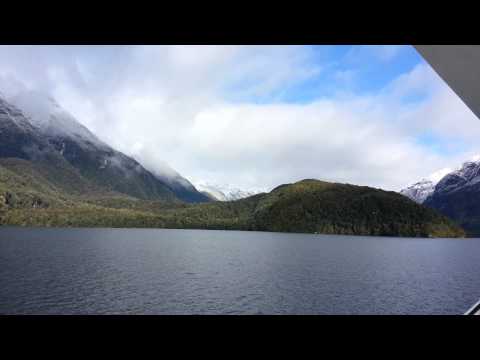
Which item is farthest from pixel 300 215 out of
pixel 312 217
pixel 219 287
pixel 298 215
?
pixel 219 287

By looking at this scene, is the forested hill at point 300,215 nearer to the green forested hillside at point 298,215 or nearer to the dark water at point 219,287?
the green forested hillside at point 298,215

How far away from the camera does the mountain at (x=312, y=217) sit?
156 metres

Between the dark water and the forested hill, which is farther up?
the forested hill

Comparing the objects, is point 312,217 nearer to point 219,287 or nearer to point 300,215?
point 300,215

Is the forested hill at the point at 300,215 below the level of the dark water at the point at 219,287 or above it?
above

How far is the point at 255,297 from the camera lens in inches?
1153

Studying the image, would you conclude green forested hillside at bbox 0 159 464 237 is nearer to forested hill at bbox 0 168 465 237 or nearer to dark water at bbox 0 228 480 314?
forested hill at bbox 0 168 465 237

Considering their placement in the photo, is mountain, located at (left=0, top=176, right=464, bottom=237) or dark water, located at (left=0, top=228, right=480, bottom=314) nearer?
dark water, located at (left=0, top=228, right=480, bottom=314)

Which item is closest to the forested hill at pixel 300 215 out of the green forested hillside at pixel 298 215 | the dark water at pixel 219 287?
the green forested hillside at pixel 298 215

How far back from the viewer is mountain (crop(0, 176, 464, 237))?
15638cm

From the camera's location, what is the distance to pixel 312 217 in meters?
170

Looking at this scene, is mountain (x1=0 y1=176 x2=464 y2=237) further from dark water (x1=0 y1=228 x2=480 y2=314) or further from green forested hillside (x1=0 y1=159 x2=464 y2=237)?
dark water (x1=0 y1=228 x2=480 y2=314)

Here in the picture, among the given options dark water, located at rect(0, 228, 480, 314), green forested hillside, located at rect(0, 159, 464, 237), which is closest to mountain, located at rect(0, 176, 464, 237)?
green forested hillside, located at rect(0, 159, 464, 237)

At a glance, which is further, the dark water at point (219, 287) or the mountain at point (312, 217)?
the mountain at point (312, 217)
